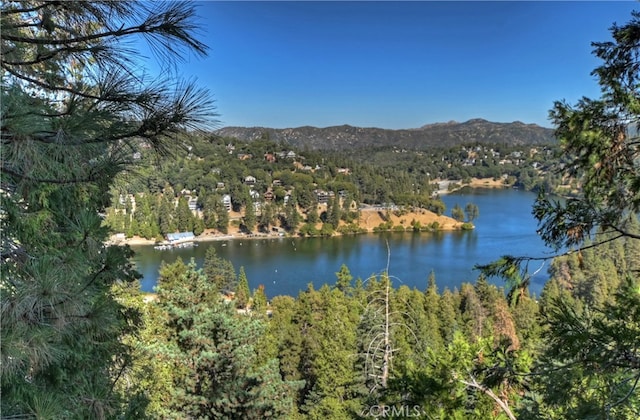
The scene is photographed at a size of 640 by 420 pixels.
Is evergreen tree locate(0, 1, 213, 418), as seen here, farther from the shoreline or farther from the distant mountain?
the distant mountain

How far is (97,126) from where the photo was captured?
3.24ft

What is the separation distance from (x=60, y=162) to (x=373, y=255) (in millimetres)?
29307

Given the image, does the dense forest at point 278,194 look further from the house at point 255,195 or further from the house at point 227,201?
the house at point 227,201

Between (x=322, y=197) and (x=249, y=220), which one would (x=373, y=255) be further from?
(x=322, y=197)

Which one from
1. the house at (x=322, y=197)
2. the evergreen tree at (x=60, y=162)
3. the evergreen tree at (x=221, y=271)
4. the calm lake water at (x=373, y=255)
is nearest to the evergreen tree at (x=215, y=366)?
the evergreen tree at (x=60, y=162)

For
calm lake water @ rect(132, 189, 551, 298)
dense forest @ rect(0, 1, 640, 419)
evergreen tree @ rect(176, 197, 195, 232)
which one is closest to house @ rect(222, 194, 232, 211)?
evergreen tree @ rect(176, 197, 195, 232)

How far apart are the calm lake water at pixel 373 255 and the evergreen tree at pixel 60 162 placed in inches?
683

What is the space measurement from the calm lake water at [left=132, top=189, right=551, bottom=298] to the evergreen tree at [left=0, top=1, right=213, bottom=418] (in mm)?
17357

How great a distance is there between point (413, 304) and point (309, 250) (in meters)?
20.5

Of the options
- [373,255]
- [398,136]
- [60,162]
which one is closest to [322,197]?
[373,255]

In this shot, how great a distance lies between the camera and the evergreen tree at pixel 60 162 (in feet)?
2.58

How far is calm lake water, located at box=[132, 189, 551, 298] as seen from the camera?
74.6 ft

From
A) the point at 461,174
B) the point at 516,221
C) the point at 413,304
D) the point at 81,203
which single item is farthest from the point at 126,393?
the point at 461,174

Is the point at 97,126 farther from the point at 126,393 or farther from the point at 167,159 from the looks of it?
the point at 126,393
